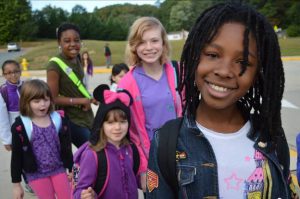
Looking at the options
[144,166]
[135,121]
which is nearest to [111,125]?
[135,121]

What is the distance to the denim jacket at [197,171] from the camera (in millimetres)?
1362

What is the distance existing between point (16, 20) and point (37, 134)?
67.7 metres

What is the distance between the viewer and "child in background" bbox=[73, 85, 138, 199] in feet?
8.75

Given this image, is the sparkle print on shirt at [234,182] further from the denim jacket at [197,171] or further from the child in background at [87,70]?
the child in background at [87,70]

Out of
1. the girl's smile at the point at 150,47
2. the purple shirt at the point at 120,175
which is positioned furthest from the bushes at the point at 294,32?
the purple shirt at the point at 120,175

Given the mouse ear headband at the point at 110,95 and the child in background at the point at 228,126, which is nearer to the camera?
the child in background at the point at 228,126

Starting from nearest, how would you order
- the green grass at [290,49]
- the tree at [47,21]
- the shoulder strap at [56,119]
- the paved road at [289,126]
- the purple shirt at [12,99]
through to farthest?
the shoulder strap at [56,119] → the purple shirt at [12,99] → the paved road at [289,126] → the green grass at [290,49] → the tree at [47,21]

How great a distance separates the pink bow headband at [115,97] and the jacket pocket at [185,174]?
141 centimetres

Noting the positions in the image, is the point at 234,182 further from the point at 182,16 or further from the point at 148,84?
the point at 182,16

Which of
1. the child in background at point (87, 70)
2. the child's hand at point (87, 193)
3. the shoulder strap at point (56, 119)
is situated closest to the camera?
the child's hand at point (87, 193)

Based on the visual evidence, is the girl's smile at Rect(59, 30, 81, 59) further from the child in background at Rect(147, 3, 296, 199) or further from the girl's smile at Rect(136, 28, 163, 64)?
the child in background at Rect(147, 3, 296, 199)

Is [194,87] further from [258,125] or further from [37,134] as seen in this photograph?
[37,134]

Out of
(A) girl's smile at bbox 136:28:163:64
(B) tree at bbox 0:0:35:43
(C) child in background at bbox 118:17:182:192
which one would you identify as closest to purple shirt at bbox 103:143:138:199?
(C) child in background at bbox 118:17:182:192

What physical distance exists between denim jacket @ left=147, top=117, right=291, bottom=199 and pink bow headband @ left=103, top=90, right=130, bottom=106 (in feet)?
4.31
